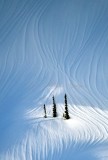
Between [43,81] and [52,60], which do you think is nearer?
[43,81]

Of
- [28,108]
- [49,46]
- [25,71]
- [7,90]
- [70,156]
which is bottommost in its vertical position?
[70,156]

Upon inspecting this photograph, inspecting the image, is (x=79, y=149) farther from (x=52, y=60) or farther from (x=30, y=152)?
(x=52, y=60)

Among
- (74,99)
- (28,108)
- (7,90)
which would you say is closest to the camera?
(28,108)

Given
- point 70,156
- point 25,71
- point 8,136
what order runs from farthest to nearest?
point 25,71, point 8,136, point 70,156

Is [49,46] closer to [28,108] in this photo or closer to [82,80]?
[82,80]

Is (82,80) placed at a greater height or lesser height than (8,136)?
greater

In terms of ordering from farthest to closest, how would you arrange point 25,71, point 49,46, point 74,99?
point 49,46 < point 25,71 < point 74,99

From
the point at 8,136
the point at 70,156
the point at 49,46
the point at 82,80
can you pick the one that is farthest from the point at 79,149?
the point at 49,46

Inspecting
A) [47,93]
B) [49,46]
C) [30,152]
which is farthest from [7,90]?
[30,152]

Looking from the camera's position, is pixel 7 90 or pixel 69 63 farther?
pixel 69 63
